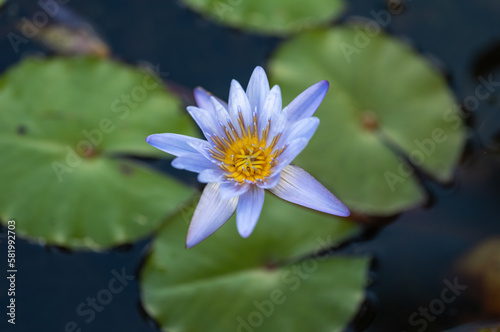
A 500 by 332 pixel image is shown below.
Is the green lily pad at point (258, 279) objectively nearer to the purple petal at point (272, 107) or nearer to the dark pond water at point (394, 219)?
the dark pond water at point (394, 219)

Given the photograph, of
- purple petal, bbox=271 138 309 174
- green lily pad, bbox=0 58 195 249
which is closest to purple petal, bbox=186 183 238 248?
purple petal, bbox=271 138 309 174

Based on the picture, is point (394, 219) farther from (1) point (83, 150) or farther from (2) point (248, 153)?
(1) point (83, 150)

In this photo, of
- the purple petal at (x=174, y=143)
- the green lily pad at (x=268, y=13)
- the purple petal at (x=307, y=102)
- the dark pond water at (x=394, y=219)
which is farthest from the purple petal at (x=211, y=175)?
the green lily pad at (x=268, y=13)

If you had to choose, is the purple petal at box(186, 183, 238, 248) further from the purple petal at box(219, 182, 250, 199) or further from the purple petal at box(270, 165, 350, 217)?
the purple petal at box(270, 165, 350, 217)

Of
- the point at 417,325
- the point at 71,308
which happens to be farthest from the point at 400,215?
the point at 71,308

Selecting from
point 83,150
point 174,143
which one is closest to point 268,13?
point 83,150

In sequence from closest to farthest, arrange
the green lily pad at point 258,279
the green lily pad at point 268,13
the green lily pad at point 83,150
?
the green lily pad at point 258,279 → the green lily pad at point 83,150 → the green lily pad at point 268,13
